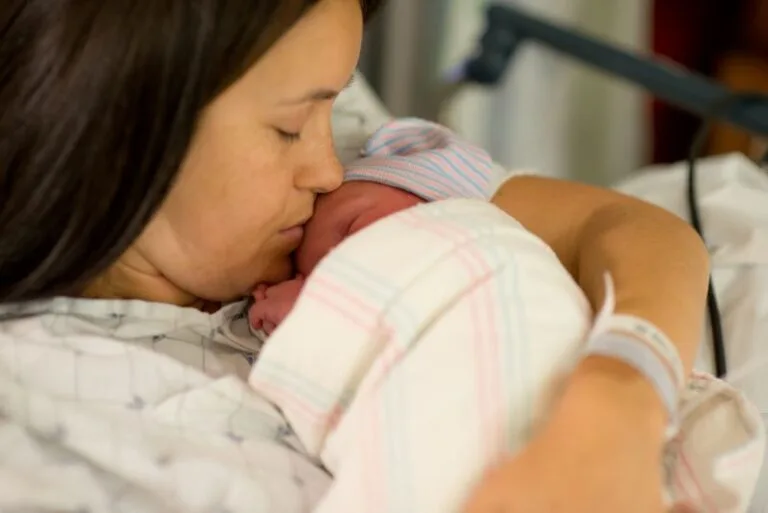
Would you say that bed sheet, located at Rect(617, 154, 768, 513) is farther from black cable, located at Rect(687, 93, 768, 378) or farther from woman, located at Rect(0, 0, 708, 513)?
woman, located at Rect(0, 0, 708, 513)

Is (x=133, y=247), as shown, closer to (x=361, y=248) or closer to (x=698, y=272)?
(x=361, y=248)

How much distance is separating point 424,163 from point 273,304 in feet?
0.61

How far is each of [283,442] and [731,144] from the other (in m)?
1.47

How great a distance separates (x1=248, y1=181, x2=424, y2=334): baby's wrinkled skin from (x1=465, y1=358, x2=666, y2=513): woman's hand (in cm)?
26

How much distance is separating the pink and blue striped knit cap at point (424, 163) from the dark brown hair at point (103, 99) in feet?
0.60

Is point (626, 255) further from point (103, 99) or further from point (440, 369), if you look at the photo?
point (103, 99)

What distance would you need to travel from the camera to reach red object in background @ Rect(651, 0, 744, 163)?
192cm

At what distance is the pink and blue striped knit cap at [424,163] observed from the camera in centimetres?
77

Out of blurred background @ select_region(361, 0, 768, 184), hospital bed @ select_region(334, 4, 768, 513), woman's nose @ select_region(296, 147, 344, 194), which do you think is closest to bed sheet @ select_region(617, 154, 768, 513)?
hospital bed @ select_region(334, 4, 768, 513)

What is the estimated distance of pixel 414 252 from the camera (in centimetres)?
56

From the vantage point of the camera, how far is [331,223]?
742mm

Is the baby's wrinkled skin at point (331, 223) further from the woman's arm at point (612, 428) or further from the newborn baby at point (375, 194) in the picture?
the woman's arm at point (612, 428)

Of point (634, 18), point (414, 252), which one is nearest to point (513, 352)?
point (414, 252)

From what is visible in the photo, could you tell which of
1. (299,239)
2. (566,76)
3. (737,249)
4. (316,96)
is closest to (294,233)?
(299,239)
